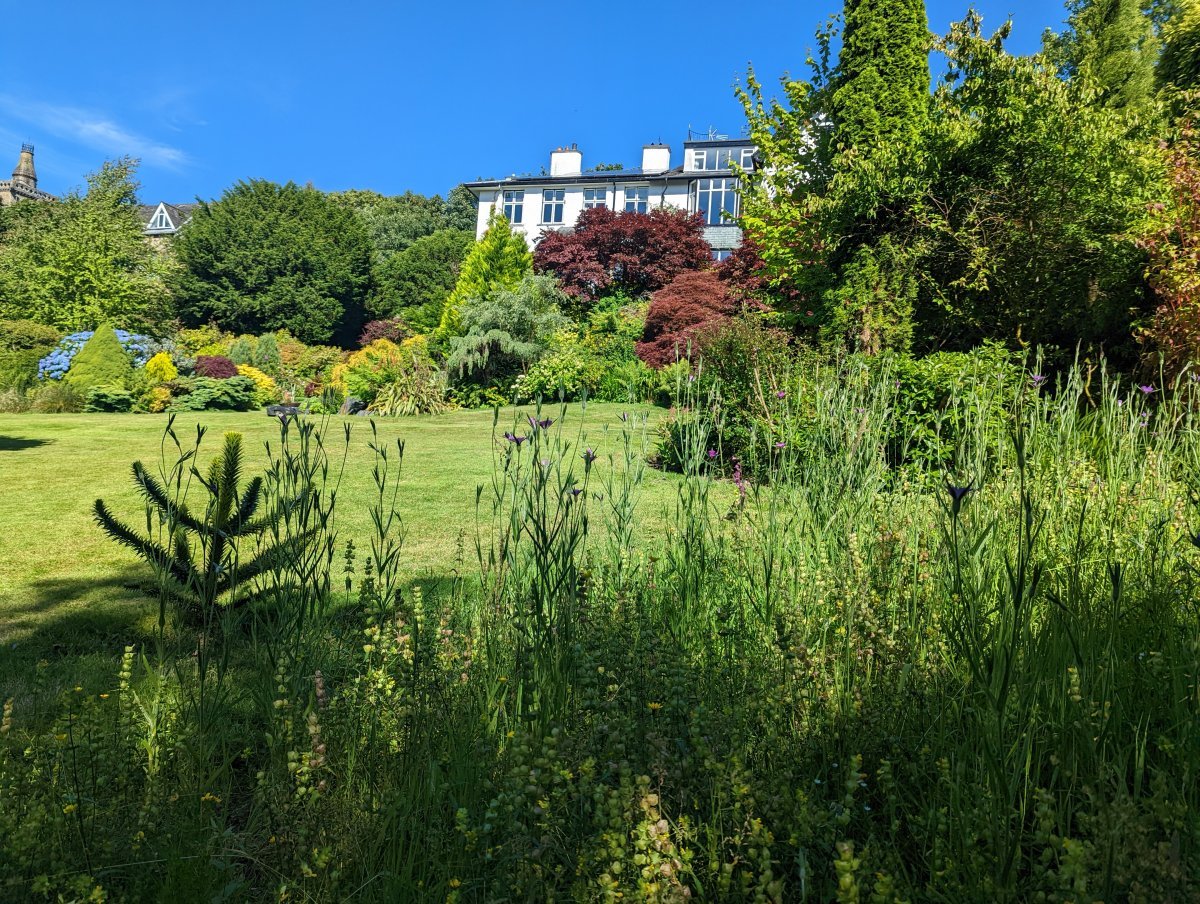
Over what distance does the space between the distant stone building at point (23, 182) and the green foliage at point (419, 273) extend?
30056mm

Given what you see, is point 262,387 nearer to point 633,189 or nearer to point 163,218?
point 633,189

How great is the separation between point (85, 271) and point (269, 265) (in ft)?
33.1

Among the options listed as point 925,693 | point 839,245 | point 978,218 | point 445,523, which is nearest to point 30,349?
point 445,523

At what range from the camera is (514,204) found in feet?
127

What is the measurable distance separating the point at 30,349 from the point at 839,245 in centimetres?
1840

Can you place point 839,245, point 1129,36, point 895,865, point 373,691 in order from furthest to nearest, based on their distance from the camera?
point 1129,36, point 839,245, point 373,691, point 895,865

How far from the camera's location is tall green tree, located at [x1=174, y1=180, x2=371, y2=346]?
3148 cm

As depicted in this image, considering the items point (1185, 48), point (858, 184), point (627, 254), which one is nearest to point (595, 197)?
point (627, 254)

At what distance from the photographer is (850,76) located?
959 cm

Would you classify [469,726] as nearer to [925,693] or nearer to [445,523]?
[925,693]

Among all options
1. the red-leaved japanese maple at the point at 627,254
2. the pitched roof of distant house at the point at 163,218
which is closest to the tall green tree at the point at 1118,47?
the red-leaved japanese maple at the point at 627,254

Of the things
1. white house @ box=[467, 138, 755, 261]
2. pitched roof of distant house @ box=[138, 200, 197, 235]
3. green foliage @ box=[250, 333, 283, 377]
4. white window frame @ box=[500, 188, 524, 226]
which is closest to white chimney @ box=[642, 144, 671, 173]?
white house @ box=[467, 138, 755, 261]

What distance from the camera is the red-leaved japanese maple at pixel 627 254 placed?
85.2 ft

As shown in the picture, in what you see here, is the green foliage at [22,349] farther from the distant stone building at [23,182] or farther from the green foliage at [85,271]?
the distant stone building at [23,182]
